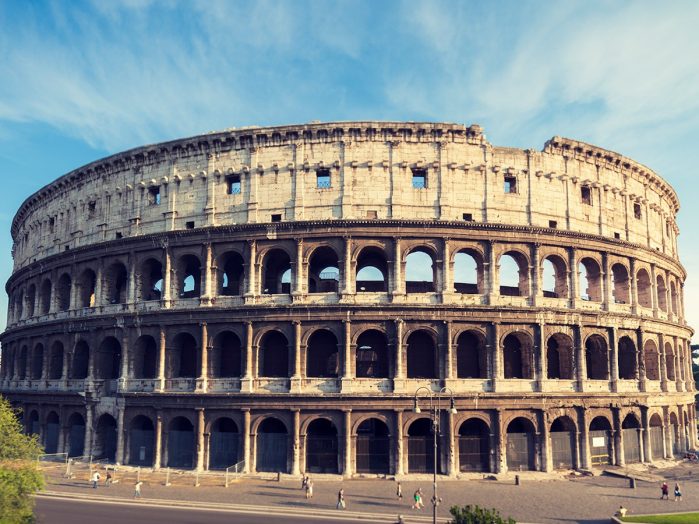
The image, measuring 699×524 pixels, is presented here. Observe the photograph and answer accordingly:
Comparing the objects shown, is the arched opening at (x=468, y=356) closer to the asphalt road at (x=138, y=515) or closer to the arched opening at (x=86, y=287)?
the asphalt road at (x=138, y=515)

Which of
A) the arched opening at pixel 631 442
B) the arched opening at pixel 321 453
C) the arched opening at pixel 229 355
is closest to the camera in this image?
the arched opening at pixel 321 453

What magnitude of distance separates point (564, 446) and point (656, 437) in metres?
9.28

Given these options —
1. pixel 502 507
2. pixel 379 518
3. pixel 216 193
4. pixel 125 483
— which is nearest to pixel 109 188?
pixel 216 193

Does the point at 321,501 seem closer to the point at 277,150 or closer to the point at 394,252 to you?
the point at 394,252

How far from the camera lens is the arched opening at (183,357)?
35.8 m

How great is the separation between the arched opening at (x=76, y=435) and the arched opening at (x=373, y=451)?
19.2 metres

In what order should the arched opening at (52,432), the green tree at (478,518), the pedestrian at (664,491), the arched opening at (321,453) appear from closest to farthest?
the green tree at (478,518) → the pedestrian at (664,491) → the arched opening at (321,453) → the arched opening at (52,432)

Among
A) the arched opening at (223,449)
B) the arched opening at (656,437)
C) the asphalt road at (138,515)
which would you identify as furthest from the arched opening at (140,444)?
the arched opening at (656,437)

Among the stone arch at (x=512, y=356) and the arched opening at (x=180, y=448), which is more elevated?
the stone arch at (x=512, y=356)

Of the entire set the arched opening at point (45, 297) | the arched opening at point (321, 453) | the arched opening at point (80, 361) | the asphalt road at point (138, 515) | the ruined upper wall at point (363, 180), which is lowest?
the asphalt road at point (138, 515)

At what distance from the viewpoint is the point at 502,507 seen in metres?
26.1

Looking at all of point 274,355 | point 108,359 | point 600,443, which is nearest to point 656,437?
point 600,443

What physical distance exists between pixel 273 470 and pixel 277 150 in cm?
1917

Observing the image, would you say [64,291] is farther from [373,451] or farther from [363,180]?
[373,451]
